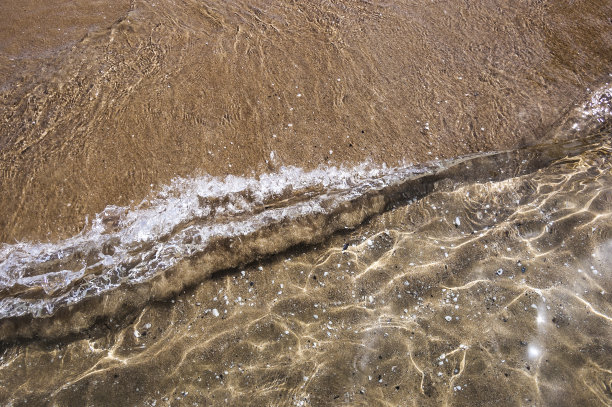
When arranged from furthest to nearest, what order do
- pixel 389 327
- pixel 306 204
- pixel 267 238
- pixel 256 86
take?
pixel 256 86 < pixel 306 204 < pixel 267 238 < pixel 389 327

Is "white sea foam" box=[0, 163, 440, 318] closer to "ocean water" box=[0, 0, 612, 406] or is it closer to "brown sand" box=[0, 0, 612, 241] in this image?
"ocean water" box=[0, 0, 612, 406]

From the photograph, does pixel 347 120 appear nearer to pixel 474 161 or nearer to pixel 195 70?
pixel 474 161

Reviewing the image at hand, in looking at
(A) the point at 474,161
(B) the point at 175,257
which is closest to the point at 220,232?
(B) the point at 175,257

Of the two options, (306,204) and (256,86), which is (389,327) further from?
(256,86)


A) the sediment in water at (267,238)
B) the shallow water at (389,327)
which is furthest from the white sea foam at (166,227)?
the shallow water at (389,327)

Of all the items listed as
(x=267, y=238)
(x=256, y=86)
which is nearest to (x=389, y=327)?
(x=267, y=238)

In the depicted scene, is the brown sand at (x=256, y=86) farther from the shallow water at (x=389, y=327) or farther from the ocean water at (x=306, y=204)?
the shallow water at (x=389, y=327)
